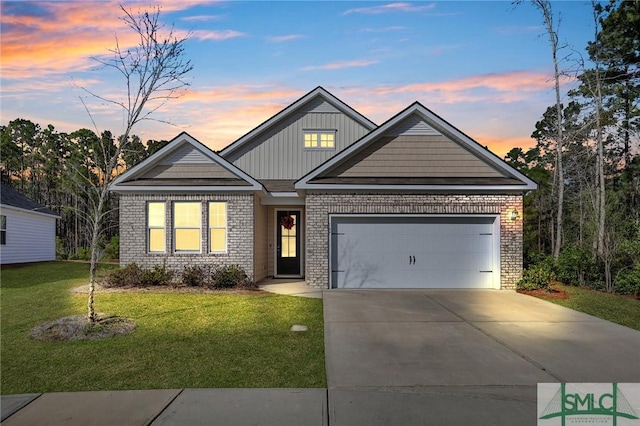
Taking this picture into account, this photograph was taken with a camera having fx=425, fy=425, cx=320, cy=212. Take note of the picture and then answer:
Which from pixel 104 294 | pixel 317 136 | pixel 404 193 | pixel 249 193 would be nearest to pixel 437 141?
pixel 404 193

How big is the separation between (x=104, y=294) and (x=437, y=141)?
10936mm

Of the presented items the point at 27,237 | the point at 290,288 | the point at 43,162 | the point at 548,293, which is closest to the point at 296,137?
the point at 290,288

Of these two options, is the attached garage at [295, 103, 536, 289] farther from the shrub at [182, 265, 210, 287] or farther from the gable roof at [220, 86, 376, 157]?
the gable roof at [220, 86, 376, 157]

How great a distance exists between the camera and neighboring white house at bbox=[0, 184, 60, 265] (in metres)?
21.6

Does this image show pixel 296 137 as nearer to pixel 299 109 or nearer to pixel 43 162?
pixel 299 109

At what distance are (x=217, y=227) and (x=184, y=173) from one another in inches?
86.9

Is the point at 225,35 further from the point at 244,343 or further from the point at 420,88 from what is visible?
the point at 420,88

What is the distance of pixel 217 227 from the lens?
13.7m

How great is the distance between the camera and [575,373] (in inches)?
219

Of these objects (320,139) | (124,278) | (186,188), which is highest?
(320,139)

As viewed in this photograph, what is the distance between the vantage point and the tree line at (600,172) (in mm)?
14141

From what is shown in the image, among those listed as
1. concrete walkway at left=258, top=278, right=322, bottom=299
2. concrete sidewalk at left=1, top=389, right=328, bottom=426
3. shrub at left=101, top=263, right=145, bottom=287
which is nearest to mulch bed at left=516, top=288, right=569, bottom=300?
concrete walkway at left=258, top=278, right=322, bottom=299

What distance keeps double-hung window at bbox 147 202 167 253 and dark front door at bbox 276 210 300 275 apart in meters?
4.18

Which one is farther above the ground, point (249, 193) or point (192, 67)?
point (192, 67)
